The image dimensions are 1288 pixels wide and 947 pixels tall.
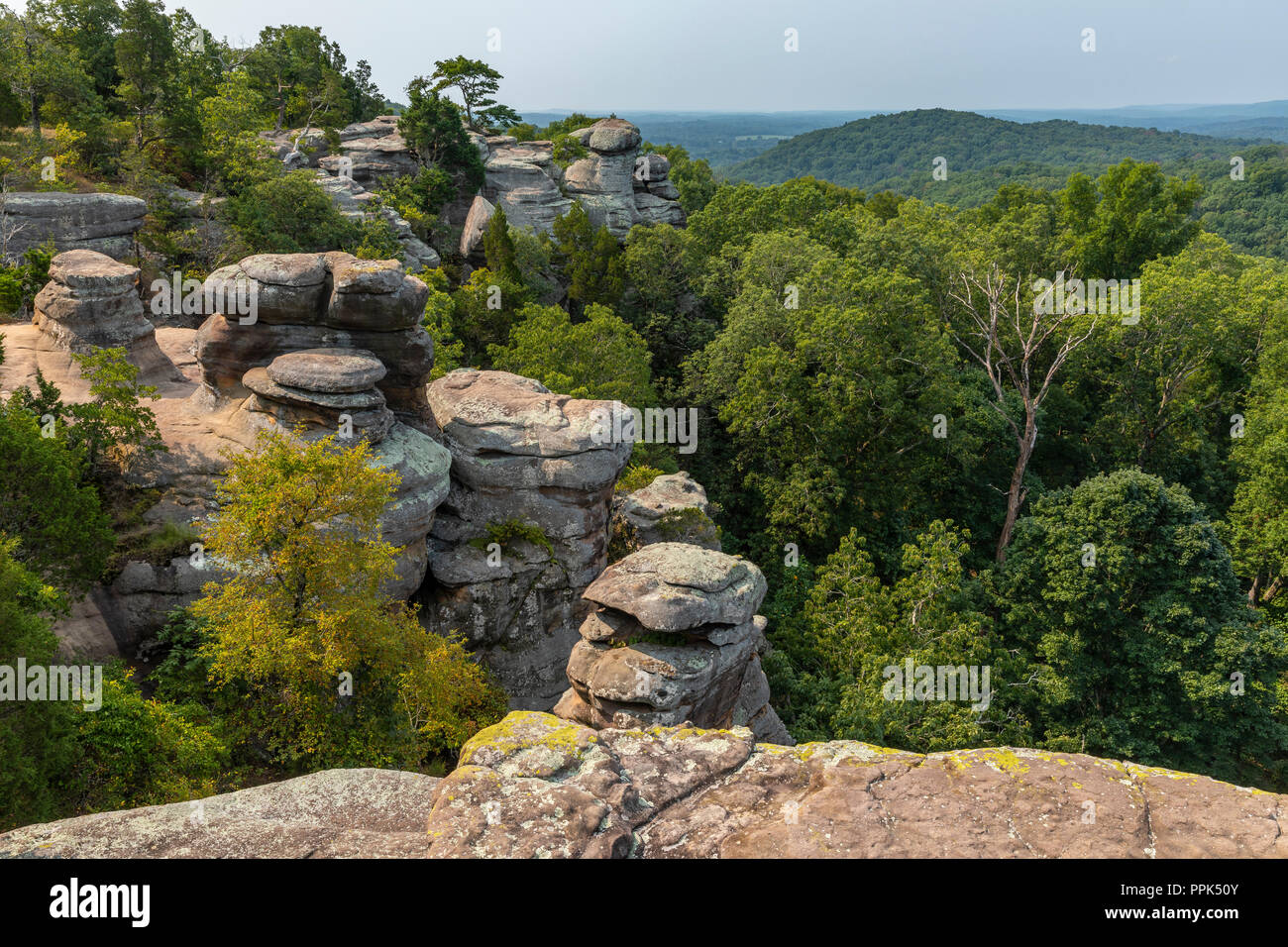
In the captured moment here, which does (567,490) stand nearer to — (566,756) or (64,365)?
(64,365)

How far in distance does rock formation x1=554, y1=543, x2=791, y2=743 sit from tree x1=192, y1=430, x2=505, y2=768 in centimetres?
344

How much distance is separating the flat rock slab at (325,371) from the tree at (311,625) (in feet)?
13.4

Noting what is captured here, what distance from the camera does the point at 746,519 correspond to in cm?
3512

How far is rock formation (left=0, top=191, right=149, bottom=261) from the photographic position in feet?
93.2

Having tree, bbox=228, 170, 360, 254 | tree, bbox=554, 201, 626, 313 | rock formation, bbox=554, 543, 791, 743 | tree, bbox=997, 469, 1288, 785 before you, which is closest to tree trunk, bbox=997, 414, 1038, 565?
tree, bbox=997, 469, 1288, 785

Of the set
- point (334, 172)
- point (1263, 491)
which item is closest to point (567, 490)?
point (1263, 491)

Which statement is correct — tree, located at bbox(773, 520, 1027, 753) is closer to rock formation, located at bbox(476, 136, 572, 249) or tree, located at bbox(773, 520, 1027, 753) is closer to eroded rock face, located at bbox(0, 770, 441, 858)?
eroded rock face, located at bbox(0, 770, 441, 858)

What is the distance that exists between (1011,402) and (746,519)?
13779 millimetres

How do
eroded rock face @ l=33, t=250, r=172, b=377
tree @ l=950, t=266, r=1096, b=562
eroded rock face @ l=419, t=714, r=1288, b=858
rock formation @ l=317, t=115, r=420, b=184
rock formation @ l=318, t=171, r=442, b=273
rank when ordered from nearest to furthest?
eroded rock face @ l=419, t=714, r=1288, b=858 → eroded rock face @ l=33, t=250, r=172, b=377 → tree @ l=950, t=266, r=1096, b=562 → rock formation @ l=318, t=171, r=442, b=273 → rock formation @ l=317, t=115, r=420, b=184

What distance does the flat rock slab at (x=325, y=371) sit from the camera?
20297mm

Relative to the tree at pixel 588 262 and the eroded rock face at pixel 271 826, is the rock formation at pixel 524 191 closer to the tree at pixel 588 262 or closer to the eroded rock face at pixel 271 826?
the tree at pixel 588 262

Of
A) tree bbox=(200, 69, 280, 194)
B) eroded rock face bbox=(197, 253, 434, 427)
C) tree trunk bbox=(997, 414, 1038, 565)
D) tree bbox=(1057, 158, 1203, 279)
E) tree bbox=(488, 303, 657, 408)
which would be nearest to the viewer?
eroded rock face bbox=(197, 253, 434, 427)

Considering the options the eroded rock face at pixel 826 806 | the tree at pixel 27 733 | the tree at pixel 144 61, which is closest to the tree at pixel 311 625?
the tree at pixel 27 733

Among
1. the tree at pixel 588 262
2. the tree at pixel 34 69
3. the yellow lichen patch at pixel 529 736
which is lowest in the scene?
the yellow lichen patch at pixel 529 736
